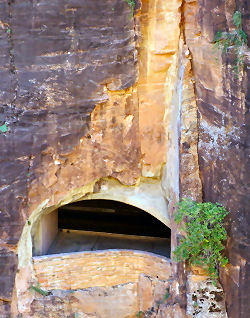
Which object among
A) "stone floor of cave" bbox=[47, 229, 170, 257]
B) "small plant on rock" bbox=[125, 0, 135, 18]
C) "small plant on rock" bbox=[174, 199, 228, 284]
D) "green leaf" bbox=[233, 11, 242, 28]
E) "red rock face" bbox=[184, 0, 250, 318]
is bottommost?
"stone floor of cave" bbox=[47, 229, 170, 257]

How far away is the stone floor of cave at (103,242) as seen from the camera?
955 cm

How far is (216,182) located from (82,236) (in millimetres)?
3891

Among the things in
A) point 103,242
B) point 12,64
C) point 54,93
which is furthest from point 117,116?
point 103,242

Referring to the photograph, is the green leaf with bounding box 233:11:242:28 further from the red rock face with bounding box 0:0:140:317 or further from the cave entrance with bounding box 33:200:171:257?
the cave entrance with bounding box 33:200:171:257

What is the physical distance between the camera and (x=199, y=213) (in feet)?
23.9

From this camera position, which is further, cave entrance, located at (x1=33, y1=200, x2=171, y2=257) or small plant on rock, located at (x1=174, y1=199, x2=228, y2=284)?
cave entrance, located at (x1=33, y1=200, x2=171, y2=257)

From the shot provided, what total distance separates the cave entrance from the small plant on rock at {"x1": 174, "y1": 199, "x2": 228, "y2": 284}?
6.45 ft

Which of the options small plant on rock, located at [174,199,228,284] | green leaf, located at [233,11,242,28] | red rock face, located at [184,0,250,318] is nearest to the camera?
green leaf, located at [233,11,242,28]

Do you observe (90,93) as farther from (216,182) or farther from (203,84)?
(216,182)

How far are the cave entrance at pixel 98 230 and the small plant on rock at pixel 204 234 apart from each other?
1966mm

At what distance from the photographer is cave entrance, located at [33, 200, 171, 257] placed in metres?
9.51

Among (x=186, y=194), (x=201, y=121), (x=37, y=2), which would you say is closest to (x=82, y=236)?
(x=186, y=194)

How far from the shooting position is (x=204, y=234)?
7180 mm

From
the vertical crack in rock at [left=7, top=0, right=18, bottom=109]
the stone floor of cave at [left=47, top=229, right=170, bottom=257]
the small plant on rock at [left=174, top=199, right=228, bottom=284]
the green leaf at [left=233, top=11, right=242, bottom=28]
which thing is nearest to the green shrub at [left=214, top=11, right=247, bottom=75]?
the green leaf at [left=233, top=11, right=242, bottom=28]
